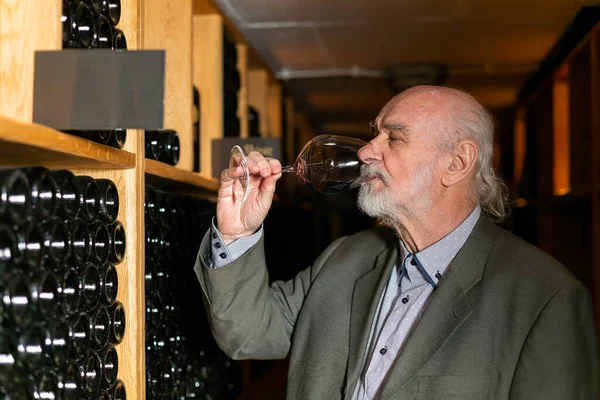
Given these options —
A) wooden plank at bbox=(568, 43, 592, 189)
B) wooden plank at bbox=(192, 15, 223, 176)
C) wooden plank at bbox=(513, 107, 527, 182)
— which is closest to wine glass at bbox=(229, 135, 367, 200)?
wooden plank at bbox=(192, 15, 223, 176)

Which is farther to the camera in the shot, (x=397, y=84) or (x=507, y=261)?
(x=397, y=84)

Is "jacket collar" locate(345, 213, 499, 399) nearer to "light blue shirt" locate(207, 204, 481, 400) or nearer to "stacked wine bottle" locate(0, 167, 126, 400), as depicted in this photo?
"light blue shirt" locate(207, 204, 481, 400)

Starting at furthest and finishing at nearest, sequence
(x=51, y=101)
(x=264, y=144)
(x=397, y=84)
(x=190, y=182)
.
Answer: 1. (x=397, y=84)
2. (x=264, y=144)
3. (x=190, y=182)
4. (x=51, y=101)

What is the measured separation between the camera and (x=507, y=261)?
70.7 inches

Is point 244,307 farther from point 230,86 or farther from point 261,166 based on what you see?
point 230,86

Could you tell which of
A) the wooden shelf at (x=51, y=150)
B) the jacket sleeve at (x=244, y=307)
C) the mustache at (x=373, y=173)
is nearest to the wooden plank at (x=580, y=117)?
the mustache at (x=373, y=173)

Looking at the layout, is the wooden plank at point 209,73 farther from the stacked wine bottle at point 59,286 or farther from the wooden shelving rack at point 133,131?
the stacked wine bottle at point 59,286

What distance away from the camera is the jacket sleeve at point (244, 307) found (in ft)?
6.23

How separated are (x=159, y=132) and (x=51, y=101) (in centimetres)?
90

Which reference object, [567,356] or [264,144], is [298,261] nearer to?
[264,144]

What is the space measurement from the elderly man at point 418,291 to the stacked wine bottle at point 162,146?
1.24 feet

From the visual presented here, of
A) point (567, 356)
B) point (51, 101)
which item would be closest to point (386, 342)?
point (567, 356)

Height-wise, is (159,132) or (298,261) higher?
(159,132)

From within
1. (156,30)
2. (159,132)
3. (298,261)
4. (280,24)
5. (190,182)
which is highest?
(280,24)
